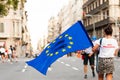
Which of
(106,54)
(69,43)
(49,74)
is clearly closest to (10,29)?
(49,74)

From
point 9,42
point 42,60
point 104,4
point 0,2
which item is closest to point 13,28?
point 9,42

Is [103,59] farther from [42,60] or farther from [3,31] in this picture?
[3,31]

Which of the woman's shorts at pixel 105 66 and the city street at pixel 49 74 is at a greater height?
the woman's shorts at pixel 105 66

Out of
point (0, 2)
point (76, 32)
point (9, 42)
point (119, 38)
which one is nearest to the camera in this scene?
point (76, 32)

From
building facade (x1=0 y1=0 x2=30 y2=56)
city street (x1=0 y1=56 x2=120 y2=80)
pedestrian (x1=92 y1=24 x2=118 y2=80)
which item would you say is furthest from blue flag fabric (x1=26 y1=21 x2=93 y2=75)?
building facade (x1=0 y1=0 x2=30 y2=56)

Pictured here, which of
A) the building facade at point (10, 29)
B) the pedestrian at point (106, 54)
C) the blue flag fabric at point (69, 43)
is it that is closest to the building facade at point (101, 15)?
the building facade at point (10, 29)

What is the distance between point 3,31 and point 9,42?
117 inches

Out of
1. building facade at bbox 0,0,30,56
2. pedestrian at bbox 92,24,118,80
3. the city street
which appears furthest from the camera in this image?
building facade at bbox 0,0,30,56

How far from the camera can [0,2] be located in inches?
1254

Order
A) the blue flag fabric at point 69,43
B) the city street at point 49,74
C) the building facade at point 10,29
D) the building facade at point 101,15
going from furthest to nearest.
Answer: the building facade at point 10,29 → the building facade at point 101,15 → the city street at point 49,74 → the blue flag fabric at point 69,43

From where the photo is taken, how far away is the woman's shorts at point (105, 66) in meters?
9.30

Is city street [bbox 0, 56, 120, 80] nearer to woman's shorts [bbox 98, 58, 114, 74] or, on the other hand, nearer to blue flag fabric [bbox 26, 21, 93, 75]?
woman's shorts [bbox 98, 58, 114, 74]

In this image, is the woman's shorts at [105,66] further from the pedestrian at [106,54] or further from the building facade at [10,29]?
the building facade at [10,29]

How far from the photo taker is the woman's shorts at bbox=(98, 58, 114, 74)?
930cm
